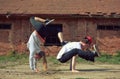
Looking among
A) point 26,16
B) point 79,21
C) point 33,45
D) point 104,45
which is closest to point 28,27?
point 26,16

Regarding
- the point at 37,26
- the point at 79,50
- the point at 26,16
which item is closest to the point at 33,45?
the point at 37,26

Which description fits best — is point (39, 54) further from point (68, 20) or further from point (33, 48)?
point (68, 20)

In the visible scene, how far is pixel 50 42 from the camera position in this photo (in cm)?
2103

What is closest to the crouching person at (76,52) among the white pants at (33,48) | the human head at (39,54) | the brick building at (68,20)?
the human head at (39,54)

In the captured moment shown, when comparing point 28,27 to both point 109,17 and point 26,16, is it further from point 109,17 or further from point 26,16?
point 109,17

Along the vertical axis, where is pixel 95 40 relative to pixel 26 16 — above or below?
below

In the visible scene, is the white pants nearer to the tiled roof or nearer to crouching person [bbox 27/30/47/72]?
crouching person [bbox 27/30/47/72]

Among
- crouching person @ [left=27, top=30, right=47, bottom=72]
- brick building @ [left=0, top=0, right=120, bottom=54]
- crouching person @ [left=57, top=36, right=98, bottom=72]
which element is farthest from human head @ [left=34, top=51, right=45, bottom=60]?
brick building @ [left=0, top=0, right=120, bottom=54]

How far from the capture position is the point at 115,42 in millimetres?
20375

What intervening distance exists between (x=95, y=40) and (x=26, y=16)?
13.1 ft

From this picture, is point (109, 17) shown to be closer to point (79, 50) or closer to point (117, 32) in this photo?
point (117, 32)

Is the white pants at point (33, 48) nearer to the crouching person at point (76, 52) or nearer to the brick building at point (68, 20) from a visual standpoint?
the crouching person at point (76, 52)

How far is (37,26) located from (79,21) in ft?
31.2

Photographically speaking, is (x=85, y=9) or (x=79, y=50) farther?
(x=85, y=9)
